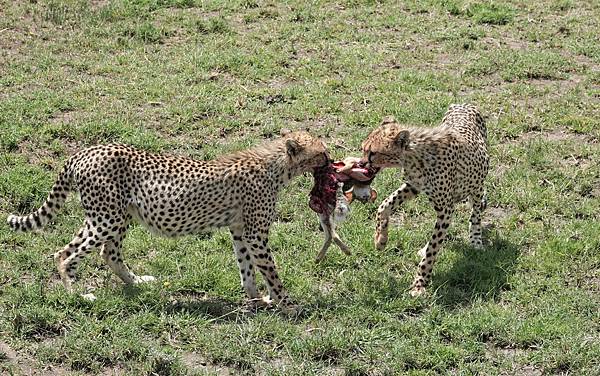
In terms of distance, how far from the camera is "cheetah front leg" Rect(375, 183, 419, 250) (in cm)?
842

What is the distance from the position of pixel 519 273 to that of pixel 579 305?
0.64 meters

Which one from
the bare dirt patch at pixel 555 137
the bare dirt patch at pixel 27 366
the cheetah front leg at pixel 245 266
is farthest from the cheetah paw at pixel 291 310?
the bare dirt patch at pixel 555 137

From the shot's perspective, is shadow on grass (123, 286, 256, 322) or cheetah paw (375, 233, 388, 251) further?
cheetah paw (375, 233, 388, 251)

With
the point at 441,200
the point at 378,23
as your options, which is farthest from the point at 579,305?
the point at 378,23

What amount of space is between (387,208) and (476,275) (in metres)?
0.92

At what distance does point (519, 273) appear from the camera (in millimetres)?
8156

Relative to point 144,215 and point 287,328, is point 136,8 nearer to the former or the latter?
point 144,215

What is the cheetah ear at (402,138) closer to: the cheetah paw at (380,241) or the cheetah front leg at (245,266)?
the cheetah paw at (380,241)

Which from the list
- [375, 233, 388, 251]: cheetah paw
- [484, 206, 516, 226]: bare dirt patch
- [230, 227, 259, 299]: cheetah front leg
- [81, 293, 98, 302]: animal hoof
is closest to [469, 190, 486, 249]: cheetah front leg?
[484, 206, 516, 226]: bare dirt patch

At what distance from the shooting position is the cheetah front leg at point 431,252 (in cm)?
793

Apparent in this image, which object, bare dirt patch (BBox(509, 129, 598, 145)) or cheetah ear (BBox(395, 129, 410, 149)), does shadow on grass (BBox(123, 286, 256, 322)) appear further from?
bare dirt patch (BBox(509, 129, 598, 145))

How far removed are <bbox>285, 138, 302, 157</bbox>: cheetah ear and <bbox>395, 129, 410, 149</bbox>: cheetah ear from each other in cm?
78

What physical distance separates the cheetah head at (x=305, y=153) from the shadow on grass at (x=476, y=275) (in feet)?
4.26

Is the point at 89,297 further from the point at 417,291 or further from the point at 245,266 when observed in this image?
the point at 417,291
